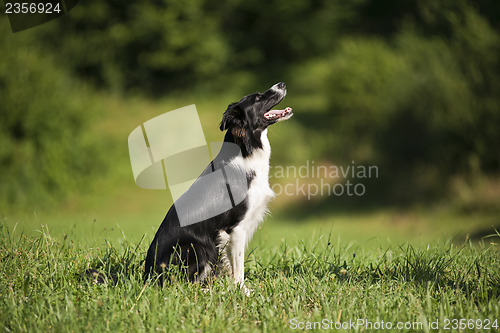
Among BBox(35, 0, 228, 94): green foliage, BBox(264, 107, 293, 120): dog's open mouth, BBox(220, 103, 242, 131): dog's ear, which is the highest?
BBox(35, 0, 228, 94): green foliage

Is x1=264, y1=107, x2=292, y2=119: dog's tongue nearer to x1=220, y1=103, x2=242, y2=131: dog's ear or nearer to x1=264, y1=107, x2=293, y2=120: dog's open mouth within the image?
x1=264, y1=107, x2=293, y2=120: dog's open mouth

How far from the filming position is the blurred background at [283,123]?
1063 centimetres

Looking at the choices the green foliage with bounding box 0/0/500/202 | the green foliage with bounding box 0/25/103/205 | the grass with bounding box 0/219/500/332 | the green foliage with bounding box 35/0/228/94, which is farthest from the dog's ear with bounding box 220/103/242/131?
the green foliage with bounding box 35/0/228/94

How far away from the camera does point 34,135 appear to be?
1366 cm

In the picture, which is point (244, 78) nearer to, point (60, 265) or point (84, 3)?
point (84, 3)

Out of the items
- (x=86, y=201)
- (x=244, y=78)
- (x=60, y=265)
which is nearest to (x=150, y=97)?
(x=244, y=78)

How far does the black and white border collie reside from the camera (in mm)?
3793

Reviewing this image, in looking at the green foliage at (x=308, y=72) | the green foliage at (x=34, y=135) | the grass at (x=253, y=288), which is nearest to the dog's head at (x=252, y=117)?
the grass at (x=253, y=288)

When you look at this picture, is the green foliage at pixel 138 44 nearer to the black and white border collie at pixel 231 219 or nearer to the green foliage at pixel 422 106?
the green foliage at pixel 422 106

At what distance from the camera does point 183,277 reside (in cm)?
372

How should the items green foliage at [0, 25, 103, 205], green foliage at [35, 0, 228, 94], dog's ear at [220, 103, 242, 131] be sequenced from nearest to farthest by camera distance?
dog's ear at [220, 103, 242, 131] → green foliage at [0, 25, 103, 205] → green foliage at [35, 0, 228, 94]

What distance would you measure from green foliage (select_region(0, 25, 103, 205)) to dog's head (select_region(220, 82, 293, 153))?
420 inches

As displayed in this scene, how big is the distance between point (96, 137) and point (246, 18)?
14.5 meters

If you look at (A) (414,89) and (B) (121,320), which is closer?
(B) (121,320)
